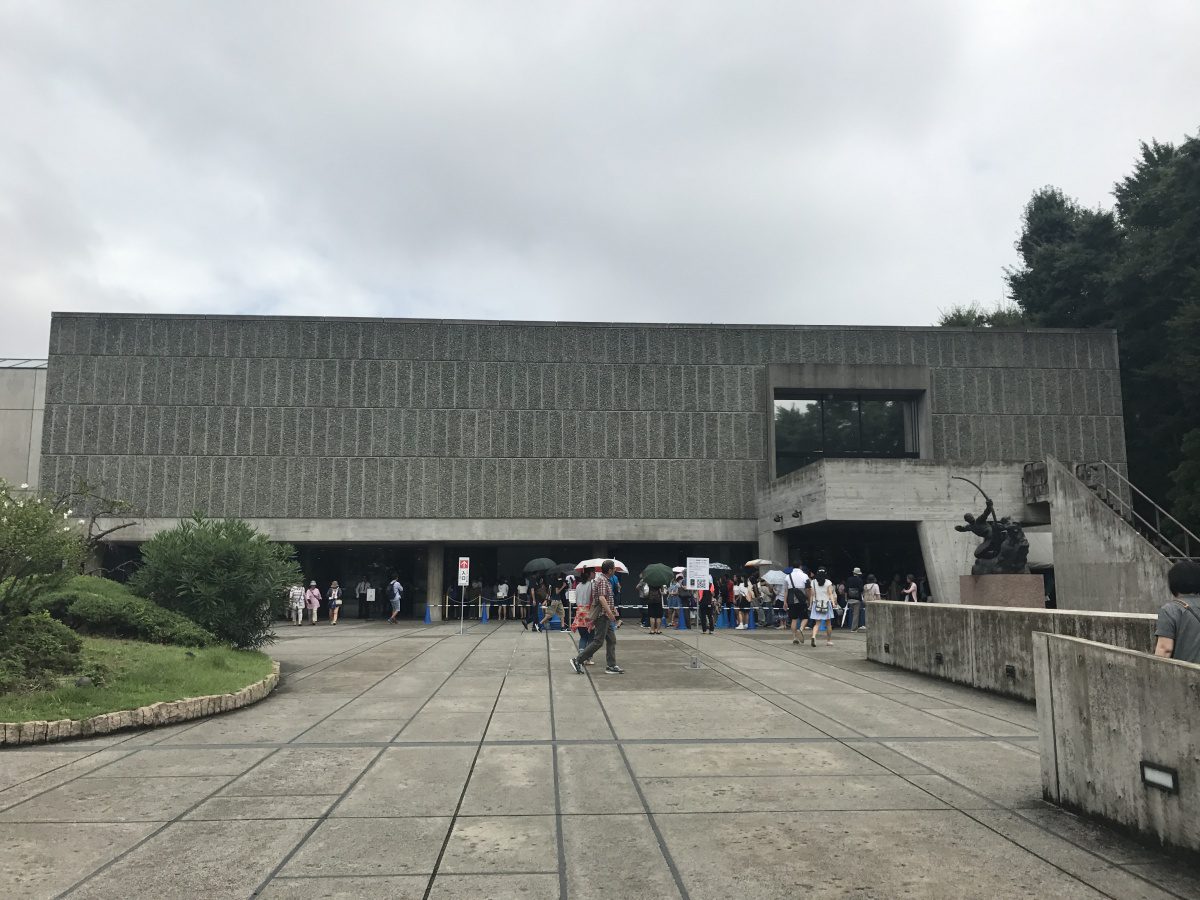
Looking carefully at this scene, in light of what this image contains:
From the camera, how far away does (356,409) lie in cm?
3638

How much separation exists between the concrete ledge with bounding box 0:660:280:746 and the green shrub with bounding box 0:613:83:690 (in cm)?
135

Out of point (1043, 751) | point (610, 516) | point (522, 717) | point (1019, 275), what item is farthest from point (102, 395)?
point (1019, 275)

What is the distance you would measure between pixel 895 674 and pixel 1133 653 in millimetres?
9030

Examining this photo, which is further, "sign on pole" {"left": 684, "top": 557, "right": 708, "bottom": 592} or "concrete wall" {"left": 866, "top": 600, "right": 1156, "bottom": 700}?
"sign on pole" {"left": 684, "top": 557, "right": 708, "bottom": 592}

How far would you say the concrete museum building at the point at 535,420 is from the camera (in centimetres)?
3569

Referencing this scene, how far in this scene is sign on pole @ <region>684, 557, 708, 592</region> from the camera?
18.4m

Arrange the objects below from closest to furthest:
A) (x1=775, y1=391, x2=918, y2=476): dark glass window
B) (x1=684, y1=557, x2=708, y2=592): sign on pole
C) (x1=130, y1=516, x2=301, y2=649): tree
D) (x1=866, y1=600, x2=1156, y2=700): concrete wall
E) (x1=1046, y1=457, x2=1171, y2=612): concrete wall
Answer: (x1=866, y1=600, x2=1156, y2=700): concrete wall < (x1=130, y1=516, x2=301, y2=649): tree < (x1=684, y1=557, x2=708, y2=592): sign on pole < (x1=1046, y1=457, x2=1171, y2=612): concrete wall < (x1=775, y1=391, x2=918, y2=476): dark glass window

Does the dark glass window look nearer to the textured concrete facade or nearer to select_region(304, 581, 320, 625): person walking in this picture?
the textured concrete facade

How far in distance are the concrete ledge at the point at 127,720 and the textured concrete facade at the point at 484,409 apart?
2566 centimetres

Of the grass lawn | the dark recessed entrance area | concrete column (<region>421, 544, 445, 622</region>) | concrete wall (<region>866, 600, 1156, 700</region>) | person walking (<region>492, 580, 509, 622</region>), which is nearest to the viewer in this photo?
the grass lawn

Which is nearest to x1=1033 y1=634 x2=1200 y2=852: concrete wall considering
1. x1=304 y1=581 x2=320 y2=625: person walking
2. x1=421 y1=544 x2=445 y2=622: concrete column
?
x1=304 y1=581 x2=320 y2=625: person walking

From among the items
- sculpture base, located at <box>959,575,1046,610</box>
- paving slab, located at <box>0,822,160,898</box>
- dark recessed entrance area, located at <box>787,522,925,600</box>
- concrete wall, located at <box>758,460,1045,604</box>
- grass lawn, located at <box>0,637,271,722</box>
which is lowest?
paving slab, located at <box>0,822,160,898</box>

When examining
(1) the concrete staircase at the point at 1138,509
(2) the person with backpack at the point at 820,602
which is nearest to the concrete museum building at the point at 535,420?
(1) the concrete staircase at the point at 1138,509

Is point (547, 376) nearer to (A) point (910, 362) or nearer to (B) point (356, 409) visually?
(B) point (356, 409)
